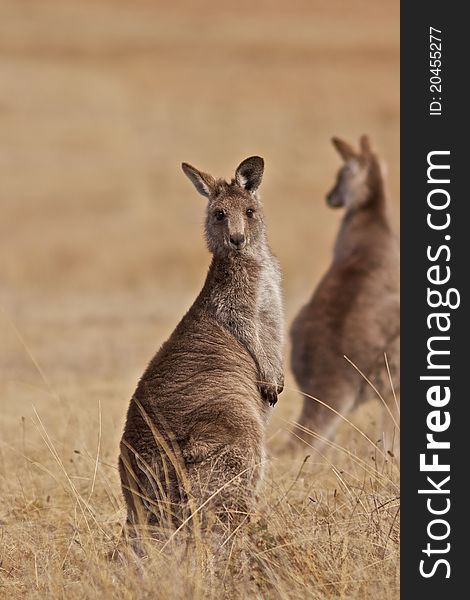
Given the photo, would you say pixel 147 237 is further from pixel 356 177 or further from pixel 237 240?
pixel 237 240

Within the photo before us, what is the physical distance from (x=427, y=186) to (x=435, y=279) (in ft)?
1.44

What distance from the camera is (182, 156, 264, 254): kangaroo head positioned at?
Answer: 17.4 feet

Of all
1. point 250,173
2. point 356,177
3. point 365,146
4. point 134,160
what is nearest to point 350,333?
point 356,177

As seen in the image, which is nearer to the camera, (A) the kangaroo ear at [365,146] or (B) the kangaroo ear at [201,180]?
(B) the kangaroo ear at [201,180]

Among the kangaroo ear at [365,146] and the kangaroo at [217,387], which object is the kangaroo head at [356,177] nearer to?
the kangaroo ear at [365,146]

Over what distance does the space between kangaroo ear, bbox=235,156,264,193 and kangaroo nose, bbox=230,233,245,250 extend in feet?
1.03

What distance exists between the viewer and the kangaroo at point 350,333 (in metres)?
7.36

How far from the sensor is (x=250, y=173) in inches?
212

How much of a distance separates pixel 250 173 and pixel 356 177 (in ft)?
11.5

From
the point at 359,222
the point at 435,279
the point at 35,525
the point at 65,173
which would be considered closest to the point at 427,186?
the point at 435,279

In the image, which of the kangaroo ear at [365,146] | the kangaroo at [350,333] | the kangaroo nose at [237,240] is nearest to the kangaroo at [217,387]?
the kangaroo nose at [237,240]

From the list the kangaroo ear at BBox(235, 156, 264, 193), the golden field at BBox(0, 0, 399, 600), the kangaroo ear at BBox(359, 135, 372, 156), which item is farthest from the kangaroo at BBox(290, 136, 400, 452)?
the kangaroo ear at BBox(235, 156, 264, 193)

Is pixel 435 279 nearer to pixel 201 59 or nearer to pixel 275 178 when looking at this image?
pixel 275 178

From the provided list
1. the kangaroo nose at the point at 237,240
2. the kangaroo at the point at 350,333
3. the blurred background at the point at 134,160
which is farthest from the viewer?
the blurred background at the point at 134,160
